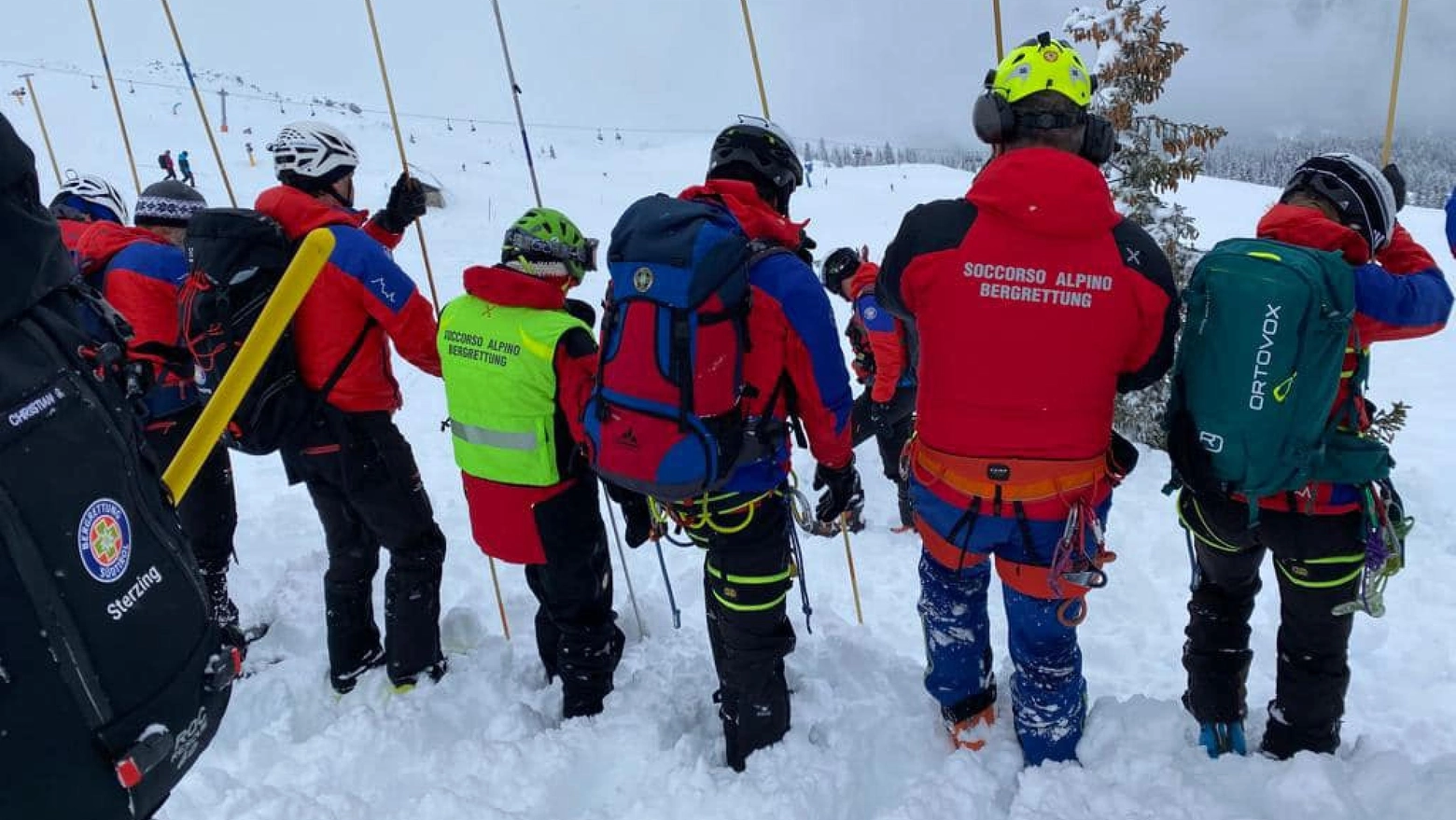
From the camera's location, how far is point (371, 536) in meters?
4.44

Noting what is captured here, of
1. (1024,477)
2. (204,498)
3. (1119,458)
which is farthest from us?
(204,498)

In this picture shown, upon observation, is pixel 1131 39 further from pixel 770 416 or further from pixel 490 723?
pixel 490 723

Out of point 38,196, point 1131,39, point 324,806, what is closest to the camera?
point 38,196

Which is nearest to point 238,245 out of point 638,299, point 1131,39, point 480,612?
point 638,299

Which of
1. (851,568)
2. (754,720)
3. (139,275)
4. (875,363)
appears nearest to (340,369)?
(139,275)

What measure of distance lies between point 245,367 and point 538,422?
1.36 m

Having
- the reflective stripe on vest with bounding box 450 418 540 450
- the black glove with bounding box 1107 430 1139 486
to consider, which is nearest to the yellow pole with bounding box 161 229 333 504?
the reflective stripe on vest with bounding box 450 418 540 450

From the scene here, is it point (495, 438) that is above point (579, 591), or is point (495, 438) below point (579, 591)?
above

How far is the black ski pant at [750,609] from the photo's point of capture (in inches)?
133

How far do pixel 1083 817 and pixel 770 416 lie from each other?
5.83 feet

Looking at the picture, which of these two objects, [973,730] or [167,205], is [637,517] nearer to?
[973,730]

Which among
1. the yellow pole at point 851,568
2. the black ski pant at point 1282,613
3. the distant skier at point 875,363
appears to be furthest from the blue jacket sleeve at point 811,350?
the distant skier at point 875,363

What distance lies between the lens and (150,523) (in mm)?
1626

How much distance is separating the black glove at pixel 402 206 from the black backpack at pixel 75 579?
290 cm
